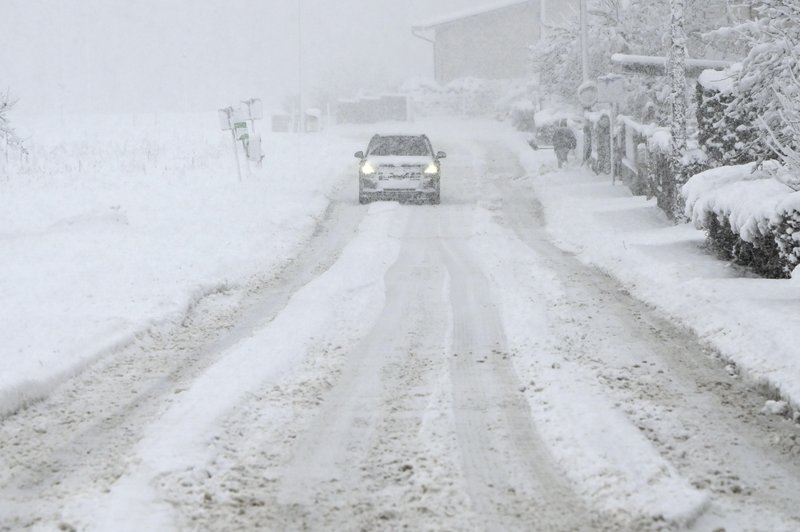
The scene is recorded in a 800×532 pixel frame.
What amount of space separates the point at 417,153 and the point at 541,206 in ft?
10.7

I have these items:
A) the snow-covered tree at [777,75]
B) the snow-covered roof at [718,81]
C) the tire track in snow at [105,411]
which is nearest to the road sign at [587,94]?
the snow-covered roof at [718,81]

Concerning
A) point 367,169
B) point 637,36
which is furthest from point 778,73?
point 637,36

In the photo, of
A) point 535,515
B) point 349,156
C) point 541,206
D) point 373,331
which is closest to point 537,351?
point 373,331

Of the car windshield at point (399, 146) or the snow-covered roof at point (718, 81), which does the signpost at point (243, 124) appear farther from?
the snow-covered roof at point (718, 81)

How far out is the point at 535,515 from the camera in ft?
14.3

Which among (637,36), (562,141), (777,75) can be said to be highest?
(637,36)

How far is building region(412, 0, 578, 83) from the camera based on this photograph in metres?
63.5

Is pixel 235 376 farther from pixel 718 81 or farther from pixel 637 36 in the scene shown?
pixel 637 36

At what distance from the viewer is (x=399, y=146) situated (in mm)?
21375

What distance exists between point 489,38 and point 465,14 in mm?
2440

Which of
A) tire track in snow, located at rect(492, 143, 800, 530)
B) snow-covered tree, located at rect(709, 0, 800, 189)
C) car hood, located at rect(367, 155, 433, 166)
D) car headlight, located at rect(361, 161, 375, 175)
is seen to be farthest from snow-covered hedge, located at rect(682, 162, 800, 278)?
car headlight, located at rect(361, 161, 375, 175)

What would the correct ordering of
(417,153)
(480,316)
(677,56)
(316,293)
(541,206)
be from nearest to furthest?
(480,316) < (316,293) < (677,56) < (541,206) < (417,153)

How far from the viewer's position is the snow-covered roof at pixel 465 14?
6362 centimetres

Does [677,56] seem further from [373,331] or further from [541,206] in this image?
[373,331]
